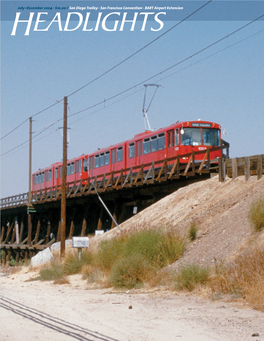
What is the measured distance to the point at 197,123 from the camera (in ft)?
82.7

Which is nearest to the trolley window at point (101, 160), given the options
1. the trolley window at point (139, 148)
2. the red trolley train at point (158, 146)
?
the red trolley train at point (158, 146)

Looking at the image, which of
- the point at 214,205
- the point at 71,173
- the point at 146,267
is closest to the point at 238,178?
the point at 214,205

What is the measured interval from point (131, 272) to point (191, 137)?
13.5 metres

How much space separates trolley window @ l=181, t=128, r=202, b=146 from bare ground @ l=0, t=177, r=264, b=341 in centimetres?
713

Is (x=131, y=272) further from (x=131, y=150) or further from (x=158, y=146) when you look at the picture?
(x=131, y=150)

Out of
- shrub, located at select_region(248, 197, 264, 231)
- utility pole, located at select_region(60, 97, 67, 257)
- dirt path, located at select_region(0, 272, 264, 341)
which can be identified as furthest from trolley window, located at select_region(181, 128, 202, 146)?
dirt path, located at select_region(0, 272, 264, 341)

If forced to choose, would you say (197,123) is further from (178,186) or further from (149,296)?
(149,296)

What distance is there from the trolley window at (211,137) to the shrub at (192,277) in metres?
15.0

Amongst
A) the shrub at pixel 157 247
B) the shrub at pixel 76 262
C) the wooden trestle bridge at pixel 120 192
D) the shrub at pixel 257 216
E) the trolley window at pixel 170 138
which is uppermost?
the trolley window at pixel 170 138

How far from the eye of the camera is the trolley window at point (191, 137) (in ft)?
81.6

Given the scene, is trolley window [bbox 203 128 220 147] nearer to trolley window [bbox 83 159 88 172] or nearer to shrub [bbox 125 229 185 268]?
shrub [bbox 125 229 185 268]

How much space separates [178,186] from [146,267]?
1175 centimetres

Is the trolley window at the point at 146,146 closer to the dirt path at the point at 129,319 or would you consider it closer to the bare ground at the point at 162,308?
the bare ground at the point at 162,308

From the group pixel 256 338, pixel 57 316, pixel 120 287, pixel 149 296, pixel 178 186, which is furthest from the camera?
pixel 178 186
